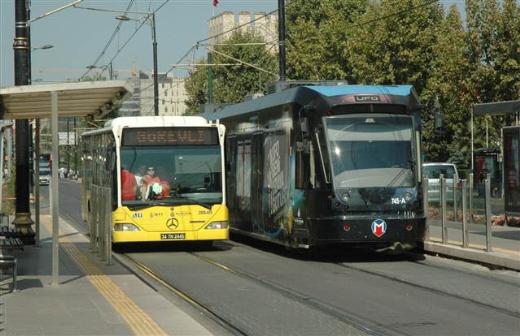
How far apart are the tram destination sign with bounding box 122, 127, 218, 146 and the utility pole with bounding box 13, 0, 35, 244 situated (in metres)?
2.48

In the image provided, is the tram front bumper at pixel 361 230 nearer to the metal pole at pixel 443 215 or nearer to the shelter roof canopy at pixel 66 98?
the metal pole at pixel 443 215

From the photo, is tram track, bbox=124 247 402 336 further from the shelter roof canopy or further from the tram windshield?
the shelter roof canopy

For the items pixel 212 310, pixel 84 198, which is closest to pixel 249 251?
pixel 84 198

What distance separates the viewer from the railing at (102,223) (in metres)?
17.3

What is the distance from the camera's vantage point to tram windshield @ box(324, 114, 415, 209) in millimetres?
17594

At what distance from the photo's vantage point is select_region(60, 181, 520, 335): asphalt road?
35.2ft

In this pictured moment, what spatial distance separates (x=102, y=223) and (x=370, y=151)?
→ 15.9ft

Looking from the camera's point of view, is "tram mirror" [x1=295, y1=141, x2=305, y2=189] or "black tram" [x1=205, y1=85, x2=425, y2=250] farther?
"tram mirror" [x1=295, y1=141, x2=305, y2=189]

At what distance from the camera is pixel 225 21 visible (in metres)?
176

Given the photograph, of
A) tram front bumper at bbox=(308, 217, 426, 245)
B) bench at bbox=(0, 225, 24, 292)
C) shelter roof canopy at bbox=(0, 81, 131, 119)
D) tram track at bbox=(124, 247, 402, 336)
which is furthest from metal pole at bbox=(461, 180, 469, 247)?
bench at bbox=(0, 225, 24, 292)

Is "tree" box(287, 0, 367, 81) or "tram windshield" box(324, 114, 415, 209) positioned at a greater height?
"tree" box(287, 0, 367, 81)

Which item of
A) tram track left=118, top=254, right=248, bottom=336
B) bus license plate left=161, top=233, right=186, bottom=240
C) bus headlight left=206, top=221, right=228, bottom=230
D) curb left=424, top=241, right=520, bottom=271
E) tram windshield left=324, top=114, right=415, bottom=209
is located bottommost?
tram track left=118, top=254, right=248, bottom=336

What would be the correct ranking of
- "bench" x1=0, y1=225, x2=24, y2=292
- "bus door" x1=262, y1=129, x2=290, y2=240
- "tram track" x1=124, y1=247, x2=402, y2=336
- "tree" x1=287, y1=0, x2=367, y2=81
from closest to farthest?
1. "tram track" x1=124, y1=247, x2=402, y2=336
2. "bench" x1=0, y1=225, x2=24, y2=292
3. "bus door" x1=262, y1=129, x2=290, y2=240
4. "tree" x1=287, y1=0, x2=367, y2=81

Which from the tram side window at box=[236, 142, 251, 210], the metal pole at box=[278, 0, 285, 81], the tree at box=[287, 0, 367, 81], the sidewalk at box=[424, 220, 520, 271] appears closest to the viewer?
the sidewalk at box=[424, 220, 520, 271]
